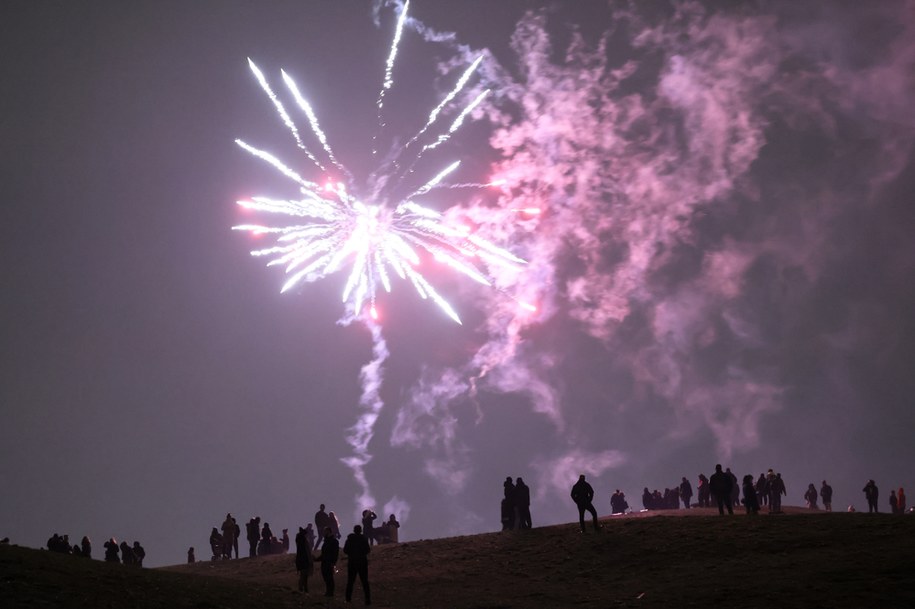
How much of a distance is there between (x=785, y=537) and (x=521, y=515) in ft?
36.2

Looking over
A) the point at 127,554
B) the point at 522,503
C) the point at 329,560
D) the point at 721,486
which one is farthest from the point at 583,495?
the point at 127,554

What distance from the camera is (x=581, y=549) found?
2712cm

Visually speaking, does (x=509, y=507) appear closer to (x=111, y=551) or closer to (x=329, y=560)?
(x=329, y=560)

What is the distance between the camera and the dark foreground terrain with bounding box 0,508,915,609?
59.4 feet

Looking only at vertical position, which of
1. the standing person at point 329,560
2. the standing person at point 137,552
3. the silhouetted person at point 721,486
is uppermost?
the silhouetted person at point 721,486

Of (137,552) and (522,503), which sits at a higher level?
(522,503)

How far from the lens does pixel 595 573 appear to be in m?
24.3

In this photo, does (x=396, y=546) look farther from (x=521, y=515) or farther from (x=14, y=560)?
(x=14, y=560)

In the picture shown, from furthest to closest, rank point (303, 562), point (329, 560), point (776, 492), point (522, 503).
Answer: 1. point (776, 492)
2. point (522, 503)
3. point (303, 562)
4. point (329, 560)

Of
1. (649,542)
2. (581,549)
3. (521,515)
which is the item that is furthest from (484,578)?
(521,515)

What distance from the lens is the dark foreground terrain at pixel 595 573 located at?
18109 millimetres

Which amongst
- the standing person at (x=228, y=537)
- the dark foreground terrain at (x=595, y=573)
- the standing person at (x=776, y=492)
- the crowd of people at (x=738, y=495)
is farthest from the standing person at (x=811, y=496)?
the standing person at (x=228, y=537)

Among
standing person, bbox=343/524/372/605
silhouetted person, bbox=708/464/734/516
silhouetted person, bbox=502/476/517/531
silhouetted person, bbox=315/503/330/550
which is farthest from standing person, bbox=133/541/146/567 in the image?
silhouetted person, bbox=708/464/734/516

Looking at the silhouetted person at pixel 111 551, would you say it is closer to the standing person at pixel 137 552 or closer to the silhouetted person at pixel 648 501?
the standing person at pixel 137 552
